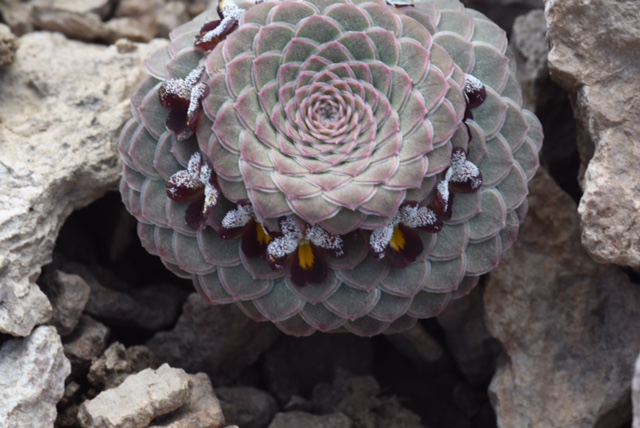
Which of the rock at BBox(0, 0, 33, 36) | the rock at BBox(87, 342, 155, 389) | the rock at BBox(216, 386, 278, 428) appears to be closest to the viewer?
the rock at BBox(87, 342, 155, 389)

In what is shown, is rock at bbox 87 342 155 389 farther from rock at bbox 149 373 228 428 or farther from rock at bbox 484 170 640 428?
rock at bbox 484 170 640 428

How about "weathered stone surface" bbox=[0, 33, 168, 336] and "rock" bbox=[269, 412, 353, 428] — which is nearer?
"weathered stone surface" bbox=[0, 33, 168, 336]

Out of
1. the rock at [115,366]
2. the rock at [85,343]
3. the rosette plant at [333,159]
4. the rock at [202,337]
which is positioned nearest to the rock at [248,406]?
the rock at [202,337]

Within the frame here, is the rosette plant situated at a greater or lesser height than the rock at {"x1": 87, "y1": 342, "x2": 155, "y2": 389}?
greater

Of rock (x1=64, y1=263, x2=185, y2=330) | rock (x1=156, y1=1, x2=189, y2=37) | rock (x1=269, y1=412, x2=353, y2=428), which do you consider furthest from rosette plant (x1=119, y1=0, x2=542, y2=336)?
rock (x1=156, y1=1, x2=189, y2=37)

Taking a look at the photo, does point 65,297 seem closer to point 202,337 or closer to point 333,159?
point 202,337

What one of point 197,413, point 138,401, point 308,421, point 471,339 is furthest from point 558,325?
point 138,401
